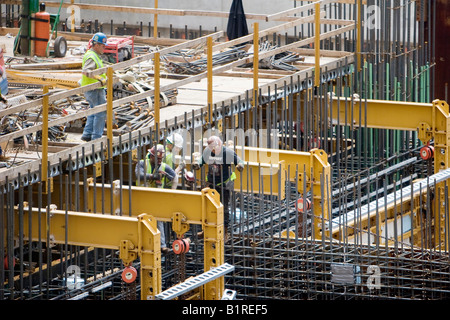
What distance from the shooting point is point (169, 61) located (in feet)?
98.6

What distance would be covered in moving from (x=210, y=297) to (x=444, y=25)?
1220cm

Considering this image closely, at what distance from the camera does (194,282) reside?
20938mm

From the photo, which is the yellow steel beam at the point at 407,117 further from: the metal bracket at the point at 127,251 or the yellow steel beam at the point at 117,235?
the metal bracket at the point at 127,251

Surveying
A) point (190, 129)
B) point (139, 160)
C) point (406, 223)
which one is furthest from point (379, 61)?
point (139, 160)

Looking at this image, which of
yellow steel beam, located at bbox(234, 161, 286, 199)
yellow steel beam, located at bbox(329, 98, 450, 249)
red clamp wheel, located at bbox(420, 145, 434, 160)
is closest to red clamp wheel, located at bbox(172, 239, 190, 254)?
yellow steel beam, located at bbox(234, 161, 286, 199)

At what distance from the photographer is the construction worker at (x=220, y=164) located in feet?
76.1

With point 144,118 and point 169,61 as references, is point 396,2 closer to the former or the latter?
point 169,61

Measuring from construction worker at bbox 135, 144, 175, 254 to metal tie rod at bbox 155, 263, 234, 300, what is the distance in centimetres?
150

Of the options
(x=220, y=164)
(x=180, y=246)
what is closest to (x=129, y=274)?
(x=180, y=246)

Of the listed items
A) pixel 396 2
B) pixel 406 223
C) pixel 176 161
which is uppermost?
pixel 396 2

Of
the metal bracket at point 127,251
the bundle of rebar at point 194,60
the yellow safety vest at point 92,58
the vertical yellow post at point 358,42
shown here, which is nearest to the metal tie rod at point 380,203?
the metal bracket at point 127,251

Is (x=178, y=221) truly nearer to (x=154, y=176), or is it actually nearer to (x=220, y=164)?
(x=154, y=176)

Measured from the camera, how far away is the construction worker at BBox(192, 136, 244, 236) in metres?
23.2

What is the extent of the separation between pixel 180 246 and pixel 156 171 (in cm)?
162
